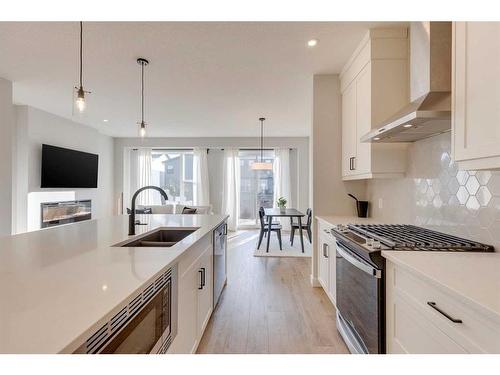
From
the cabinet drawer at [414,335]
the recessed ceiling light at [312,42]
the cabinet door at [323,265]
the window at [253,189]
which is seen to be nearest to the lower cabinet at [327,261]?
the cabinet door at [323,265]

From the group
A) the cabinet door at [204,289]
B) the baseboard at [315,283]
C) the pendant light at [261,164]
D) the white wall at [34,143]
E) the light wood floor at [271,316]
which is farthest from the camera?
the pendant light at [261,164]

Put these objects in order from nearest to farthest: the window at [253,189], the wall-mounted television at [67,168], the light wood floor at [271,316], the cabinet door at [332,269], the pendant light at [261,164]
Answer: the light wood floor at [271,316], the cabinet door at [332,269], the wall-mounted television at [67,168], the pendant light at [261,164], the window at [253,189]

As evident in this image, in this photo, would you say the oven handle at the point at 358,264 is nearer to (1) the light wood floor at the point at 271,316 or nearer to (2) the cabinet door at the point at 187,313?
(1) the light wood floor at the point at 271,316

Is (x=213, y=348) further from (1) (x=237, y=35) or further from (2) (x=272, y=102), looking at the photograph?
(2) (x=272, y=102)

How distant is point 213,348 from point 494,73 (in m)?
2.31

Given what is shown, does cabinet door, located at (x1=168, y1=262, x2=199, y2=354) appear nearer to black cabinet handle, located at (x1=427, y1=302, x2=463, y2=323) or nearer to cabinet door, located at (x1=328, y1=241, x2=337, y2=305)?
black cabinet handle, located at (x1=427, y1=302, x2=463, y2=323)

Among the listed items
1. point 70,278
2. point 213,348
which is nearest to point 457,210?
point 213,348

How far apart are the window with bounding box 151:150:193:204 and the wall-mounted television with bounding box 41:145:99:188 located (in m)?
1.66

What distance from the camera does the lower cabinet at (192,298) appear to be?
4.51 feet

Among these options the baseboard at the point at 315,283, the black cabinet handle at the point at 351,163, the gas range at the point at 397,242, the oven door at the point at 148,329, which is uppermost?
the black cabinet handle at the point at 351,163

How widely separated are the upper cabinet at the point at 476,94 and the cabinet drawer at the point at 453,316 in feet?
1.96

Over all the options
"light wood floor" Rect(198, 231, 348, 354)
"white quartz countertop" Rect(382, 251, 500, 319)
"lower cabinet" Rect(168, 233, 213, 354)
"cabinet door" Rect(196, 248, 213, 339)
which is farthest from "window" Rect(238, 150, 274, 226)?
"white quartz countertop" Rect(382, 251, 500, 319)

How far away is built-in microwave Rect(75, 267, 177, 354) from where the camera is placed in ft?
2.37
